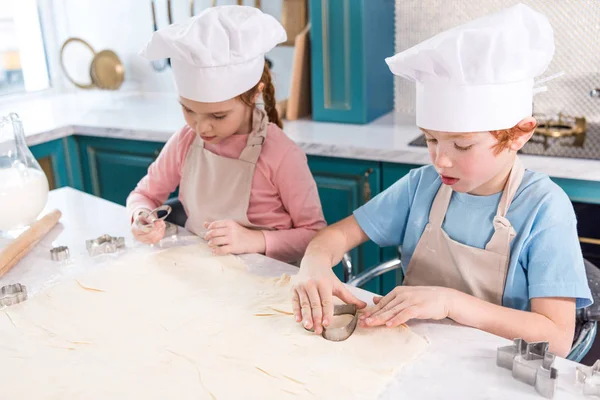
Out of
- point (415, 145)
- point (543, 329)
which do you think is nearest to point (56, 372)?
point (543, 329)

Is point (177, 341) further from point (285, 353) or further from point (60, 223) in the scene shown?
point (60, 223)

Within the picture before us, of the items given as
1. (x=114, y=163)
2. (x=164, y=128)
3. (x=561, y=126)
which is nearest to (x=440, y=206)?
(x=561, y=126)

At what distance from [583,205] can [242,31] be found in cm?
104

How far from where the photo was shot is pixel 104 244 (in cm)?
135

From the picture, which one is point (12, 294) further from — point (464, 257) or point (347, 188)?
point (347, 188)

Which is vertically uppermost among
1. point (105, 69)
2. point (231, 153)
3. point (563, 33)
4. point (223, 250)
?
point (563, 33)

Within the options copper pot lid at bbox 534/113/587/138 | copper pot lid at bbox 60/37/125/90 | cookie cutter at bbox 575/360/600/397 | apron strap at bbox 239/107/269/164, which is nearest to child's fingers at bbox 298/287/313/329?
cookie cutter at bbox 575/360/600/397

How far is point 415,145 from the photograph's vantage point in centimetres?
199

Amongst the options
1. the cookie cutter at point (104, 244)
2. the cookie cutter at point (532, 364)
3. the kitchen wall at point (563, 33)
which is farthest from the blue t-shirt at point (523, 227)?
the kitchen wall at point (563, 33)

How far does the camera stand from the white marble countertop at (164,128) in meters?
1.91

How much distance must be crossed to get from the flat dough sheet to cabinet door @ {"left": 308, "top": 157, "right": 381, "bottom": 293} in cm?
90

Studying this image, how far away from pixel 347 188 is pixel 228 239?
2.84 feet

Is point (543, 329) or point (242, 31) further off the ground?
point (242, 31)

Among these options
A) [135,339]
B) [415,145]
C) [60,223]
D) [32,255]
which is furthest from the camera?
[415,145]
